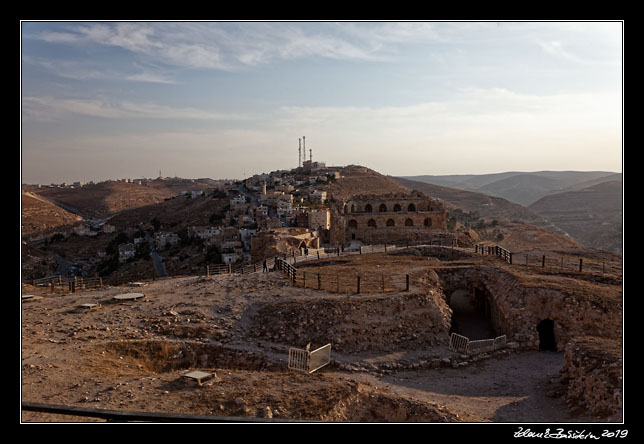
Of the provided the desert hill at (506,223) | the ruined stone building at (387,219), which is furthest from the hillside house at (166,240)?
the desert hill at (506,223)

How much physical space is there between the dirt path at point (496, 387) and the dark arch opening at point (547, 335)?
121 centimetres

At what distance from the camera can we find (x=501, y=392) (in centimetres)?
1305

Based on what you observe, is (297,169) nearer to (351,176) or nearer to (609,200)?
(351,176)

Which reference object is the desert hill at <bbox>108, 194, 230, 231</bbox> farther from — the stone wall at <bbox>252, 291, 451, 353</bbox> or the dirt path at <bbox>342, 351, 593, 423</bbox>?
the dirt path at <bbox>342, 351, 593, 423</bbox>

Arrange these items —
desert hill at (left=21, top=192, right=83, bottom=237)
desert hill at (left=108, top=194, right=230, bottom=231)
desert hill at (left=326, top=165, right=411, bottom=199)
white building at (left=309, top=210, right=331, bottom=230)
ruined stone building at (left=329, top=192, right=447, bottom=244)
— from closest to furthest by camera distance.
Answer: ruined stone building at (left=329, top=192, right=447, bottom=244), white building at (left=309, top=210, right=331, bottom=230), desert hill at (left=108, top=194, right=230, bottom=231), desert hill at (left=21, top=192, right=83, bottom=237), desert hill at (left=326, top=165, right=411, bottom=199)

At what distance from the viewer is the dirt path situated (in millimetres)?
11125

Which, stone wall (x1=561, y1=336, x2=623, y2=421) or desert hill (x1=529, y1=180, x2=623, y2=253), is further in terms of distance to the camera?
desert hill (x1=529, y1=180, x2=623, y2=253)

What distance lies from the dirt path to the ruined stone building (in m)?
27.9

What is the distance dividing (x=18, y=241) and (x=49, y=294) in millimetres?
17771

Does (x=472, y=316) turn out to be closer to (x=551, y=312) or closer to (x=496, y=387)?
(x=551, y=312)

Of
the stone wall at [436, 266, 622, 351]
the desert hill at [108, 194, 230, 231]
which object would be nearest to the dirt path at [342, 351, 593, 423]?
the stone wall at [436, 266, 622, 351]

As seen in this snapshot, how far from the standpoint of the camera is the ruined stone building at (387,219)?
44594 millimetres

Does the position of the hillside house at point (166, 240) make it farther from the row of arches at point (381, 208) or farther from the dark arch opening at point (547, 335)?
the dark arch opening at point (547, 335)

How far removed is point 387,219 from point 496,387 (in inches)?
1419
